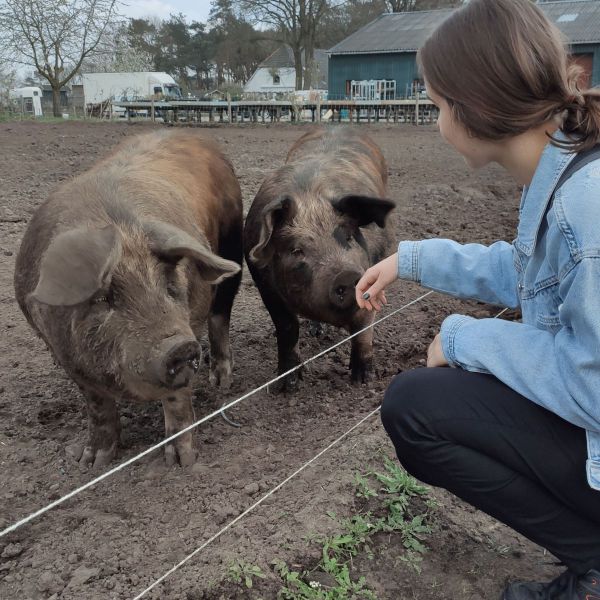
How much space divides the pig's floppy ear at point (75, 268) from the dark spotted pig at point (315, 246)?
4.44ft

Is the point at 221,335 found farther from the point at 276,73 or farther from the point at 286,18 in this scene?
the point at 276,73

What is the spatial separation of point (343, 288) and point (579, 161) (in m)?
1.89

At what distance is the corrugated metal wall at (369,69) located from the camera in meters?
35.5

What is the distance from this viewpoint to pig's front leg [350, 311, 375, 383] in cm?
410

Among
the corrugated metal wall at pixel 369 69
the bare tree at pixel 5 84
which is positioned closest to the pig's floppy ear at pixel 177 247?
the bare tree at pixel 5 84

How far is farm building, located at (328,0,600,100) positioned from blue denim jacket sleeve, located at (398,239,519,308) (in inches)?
1315

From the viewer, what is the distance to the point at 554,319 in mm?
1870

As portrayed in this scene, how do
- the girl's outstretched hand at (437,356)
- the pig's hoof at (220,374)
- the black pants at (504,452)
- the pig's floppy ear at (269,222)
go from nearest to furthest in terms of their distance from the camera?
1. the black pants at (504,452)
2. the girl's outstretched hand at (437,356)
3. the pig's floppy ear at (269,222)
4. the pig's hoof at (220,374)

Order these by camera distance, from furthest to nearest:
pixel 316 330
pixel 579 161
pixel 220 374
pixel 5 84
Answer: pixel 5 84 < pixel 316 330 < pixel 220 374 < pixel 579 161

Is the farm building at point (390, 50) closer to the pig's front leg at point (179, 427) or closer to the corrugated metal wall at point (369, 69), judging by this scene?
the corrugated metal wall at point (369, 69)

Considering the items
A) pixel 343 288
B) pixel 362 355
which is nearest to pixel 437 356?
pixel 343 288

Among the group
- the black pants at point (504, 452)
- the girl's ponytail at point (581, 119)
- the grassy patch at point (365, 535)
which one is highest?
the girl's ponytail at point (581, 119)

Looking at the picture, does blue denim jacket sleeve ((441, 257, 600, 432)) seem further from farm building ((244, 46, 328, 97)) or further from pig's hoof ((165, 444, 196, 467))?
farm building ((244, 46, 328, 97))

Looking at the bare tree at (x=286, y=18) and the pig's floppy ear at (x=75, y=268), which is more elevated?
the bare tree at (x=286, y=18)
